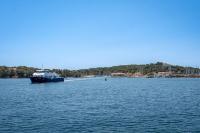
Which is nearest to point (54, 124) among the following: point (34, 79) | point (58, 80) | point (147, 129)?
point (147, 129)

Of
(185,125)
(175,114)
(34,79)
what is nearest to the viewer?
(185,125)

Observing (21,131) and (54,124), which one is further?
(54,124)

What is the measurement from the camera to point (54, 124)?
1578 inches

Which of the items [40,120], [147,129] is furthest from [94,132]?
[40,120]

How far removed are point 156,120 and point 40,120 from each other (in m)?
13.9

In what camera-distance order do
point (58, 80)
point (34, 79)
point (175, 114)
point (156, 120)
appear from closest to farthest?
point (156, 120)
point (175, 114)
point (34, 79)
point (58, 80)

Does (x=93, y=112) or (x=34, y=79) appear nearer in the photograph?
(x=93, y=112)

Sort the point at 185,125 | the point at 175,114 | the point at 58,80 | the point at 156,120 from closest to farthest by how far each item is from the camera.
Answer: the point at 185,125 < the point at 156,120 < the point at 175,114 < the point at 58,80

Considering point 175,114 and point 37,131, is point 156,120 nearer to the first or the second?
point 175,114

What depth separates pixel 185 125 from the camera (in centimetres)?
3928

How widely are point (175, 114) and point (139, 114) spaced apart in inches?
192

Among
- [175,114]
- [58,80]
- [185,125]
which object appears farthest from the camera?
[58,80]

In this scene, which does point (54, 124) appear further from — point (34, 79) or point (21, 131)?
point (34, 79)

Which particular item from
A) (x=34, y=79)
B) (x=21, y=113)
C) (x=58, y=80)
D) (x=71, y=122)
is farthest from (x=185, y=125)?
(x=58, y=80)
